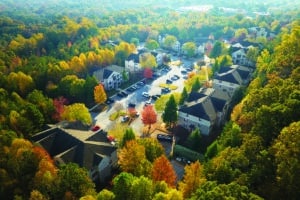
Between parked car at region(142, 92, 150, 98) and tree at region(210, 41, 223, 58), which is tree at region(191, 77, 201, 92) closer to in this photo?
parked car at region(142, 92, 150, 98)

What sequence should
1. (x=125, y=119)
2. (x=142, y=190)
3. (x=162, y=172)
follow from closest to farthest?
1. (x=142, y=190)
2. (x=162, y=172)
3. (x=125, y=119)

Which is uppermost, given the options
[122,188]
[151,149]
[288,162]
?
[288,162]

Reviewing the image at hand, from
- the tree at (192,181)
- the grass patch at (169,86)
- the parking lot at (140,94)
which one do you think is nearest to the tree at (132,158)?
the tree at (192,181)

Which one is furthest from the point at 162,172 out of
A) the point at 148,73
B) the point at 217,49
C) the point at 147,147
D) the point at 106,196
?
the point at 217,49

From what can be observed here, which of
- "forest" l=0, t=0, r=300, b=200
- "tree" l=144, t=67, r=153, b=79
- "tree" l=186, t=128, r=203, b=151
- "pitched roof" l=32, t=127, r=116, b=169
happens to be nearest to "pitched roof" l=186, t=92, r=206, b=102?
"forest" l=0, t=0, r=300, b=200

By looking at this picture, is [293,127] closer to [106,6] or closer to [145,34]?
[145,34]

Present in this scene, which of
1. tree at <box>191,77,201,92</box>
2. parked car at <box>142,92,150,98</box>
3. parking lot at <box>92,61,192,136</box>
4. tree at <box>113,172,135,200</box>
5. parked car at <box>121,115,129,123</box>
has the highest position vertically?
tree at <box>113,172,135,200</box>

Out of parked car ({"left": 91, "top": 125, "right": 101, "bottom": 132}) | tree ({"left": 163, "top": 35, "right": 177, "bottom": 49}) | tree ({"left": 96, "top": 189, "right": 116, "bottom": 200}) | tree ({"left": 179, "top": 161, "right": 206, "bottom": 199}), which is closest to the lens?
tree ({"left": 96, "top": 189, "right": 116, "bottom": 200})

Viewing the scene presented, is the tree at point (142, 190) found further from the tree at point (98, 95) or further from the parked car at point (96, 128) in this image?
the tree at point (98, 95)

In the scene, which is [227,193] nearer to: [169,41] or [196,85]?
[196,85]

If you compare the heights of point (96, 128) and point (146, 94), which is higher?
point (146, 94)

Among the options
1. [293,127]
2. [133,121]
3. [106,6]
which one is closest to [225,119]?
[133,121]
